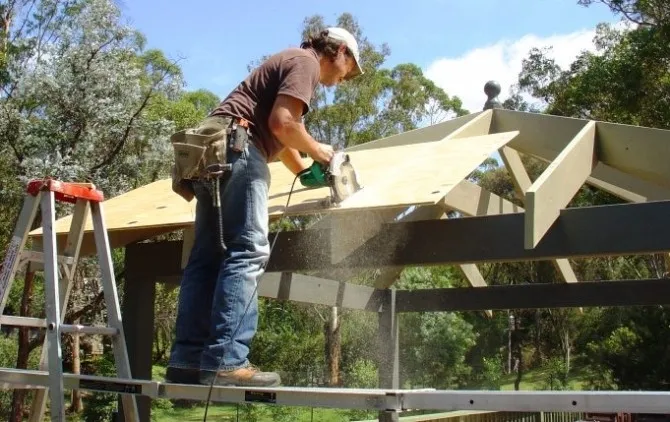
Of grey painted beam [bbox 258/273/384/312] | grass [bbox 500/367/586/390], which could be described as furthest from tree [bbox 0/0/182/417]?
grass [bbox 500/367/586/390]

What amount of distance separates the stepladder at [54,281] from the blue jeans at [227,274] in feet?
1.00

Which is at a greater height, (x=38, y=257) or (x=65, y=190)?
(x=65, y=190)

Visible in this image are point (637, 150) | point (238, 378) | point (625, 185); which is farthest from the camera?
point (625, 185)

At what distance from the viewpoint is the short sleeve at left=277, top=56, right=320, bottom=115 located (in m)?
2.55

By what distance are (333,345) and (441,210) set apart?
54.6 ft

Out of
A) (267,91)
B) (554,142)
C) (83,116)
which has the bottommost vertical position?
(267,91)

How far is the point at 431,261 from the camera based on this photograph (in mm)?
4137

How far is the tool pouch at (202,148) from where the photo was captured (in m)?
2.53

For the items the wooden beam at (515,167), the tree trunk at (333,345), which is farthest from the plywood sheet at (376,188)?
the tree trunk at (333,345)

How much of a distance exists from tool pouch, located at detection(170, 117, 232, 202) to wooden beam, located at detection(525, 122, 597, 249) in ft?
5.07

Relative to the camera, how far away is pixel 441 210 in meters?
6.44

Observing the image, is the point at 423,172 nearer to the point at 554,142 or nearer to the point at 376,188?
the point at 376,188

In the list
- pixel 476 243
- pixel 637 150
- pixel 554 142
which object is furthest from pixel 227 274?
pixel 554 142

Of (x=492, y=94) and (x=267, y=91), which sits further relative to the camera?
(x=492, y=94)
